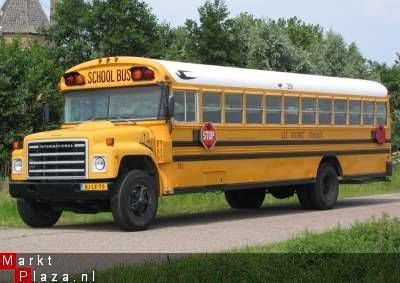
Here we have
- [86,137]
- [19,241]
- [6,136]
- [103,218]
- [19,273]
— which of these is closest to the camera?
[19,273]

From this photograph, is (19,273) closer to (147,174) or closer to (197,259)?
(197,259)

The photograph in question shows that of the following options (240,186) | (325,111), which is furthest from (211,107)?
(325,111)

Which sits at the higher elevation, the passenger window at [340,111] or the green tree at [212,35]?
the green tree at [212,35]

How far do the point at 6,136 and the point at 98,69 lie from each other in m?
12.6

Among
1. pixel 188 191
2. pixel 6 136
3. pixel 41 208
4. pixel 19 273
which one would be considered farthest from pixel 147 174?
pixel 6 136

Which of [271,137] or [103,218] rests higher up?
[271,137]

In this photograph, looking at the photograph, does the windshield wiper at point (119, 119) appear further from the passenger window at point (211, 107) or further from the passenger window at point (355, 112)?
the passenger window at point (355, 112)

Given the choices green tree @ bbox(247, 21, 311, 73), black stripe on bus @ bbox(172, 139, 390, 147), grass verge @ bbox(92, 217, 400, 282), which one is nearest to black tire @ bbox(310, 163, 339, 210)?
black stripe on bus @ bbox(172, 139, 390, 147)

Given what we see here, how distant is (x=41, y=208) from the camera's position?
13852 mm

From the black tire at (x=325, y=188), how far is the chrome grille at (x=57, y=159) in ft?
20.0

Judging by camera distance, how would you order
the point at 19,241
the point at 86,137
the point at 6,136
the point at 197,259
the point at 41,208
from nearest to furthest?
the point at 197,259 < the point at 19,241 < the point at 86,137 < the point at 41,208 < the point at 6,136

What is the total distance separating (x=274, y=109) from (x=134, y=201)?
431 cm

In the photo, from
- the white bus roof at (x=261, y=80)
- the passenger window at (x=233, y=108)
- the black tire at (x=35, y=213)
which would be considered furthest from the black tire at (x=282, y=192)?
the black tire at (x=35, y=213)

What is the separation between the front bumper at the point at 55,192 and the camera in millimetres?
12500
